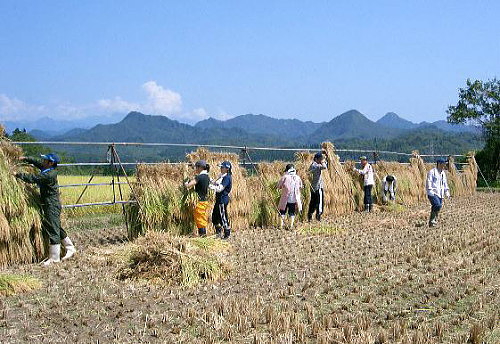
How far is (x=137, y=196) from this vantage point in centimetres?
1103

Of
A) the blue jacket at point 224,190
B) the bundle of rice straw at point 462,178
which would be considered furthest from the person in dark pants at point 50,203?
the bundle of rice straw at point 462,178

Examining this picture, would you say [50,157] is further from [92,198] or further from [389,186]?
Answer: [389,186]

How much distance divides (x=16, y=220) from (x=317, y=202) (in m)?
7.79

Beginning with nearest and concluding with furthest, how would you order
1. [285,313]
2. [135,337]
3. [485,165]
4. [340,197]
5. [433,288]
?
1. [135,337]
2. [285,313]
3. [433,288]
4. [340,197]
5. [485,165]

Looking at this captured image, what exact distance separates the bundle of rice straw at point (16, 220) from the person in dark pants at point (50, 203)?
151 millimetres

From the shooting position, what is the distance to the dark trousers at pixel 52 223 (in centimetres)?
864

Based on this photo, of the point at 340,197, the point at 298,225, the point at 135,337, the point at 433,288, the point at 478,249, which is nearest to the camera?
the point at 135,337

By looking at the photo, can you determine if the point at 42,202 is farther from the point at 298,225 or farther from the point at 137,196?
the point at 298,225

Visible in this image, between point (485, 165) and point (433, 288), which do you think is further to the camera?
point (485, 165)

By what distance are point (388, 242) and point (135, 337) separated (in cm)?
666

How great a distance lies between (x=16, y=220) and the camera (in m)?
8.50

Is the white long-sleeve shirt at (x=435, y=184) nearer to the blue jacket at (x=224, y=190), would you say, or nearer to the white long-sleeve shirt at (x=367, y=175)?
the white long-sleeve shirt at (x=367, y=175)

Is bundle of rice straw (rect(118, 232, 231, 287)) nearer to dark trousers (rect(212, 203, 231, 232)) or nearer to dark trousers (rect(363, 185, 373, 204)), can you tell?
dark trousers (rect(212, 203, 231, 232))

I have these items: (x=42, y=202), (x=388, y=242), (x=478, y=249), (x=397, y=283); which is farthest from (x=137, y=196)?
(x=478, y=249)
